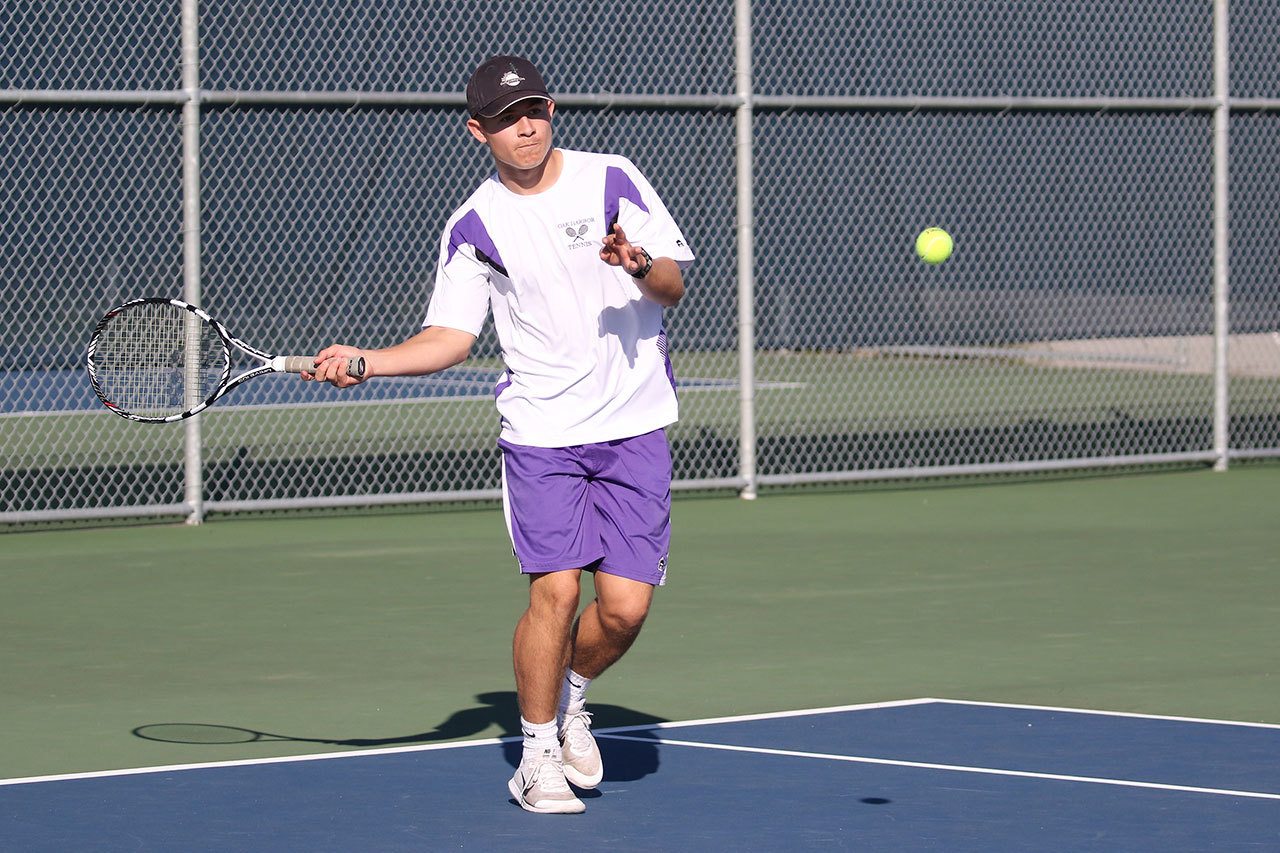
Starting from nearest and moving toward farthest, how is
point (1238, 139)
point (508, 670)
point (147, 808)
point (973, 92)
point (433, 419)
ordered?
point (147, 808) < point (508, 670) < point (433, 419) < point (1238, 139) < point (973, 92)

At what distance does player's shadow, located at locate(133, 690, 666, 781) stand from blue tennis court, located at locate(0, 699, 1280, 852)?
2cm

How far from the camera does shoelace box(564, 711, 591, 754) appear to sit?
5406mm

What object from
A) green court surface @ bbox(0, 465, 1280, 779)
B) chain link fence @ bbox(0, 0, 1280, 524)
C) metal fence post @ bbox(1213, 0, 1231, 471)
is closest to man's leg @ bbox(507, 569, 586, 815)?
green court surface @ bbox(0, 465, 1280, 779)

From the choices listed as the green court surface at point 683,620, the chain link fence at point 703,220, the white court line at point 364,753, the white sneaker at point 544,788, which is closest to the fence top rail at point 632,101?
the chain link fence at point 703,220

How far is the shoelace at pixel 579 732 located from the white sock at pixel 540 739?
0.09 meters

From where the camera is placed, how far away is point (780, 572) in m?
9.34

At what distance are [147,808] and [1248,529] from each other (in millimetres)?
6641

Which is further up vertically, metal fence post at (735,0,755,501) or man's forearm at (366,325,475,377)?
metal fence post at (735,0,755,501)

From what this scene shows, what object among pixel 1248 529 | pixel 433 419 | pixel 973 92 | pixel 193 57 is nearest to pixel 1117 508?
pixel 1248 529

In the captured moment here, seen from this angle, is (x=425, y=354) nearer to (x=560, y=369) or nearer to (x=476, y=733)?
(x=560, y=369)

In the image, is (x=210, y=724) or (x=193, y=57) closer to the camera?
(x=210, y=724)

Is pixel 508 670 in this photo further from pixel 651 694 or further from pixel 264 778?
pixel 264 778

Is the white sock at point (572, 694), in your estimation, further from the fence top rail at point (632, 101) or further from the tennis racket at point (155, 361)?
the fence top rail at point (632, 101)

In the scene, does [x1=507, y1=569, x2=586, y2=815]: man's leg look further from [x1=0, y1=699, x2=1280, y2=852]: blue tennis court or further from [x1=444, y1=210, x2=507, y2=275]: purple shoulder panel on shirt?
[x1=444, y1=210, x2=507, y2=275]: purple shoulder panel on shirt
